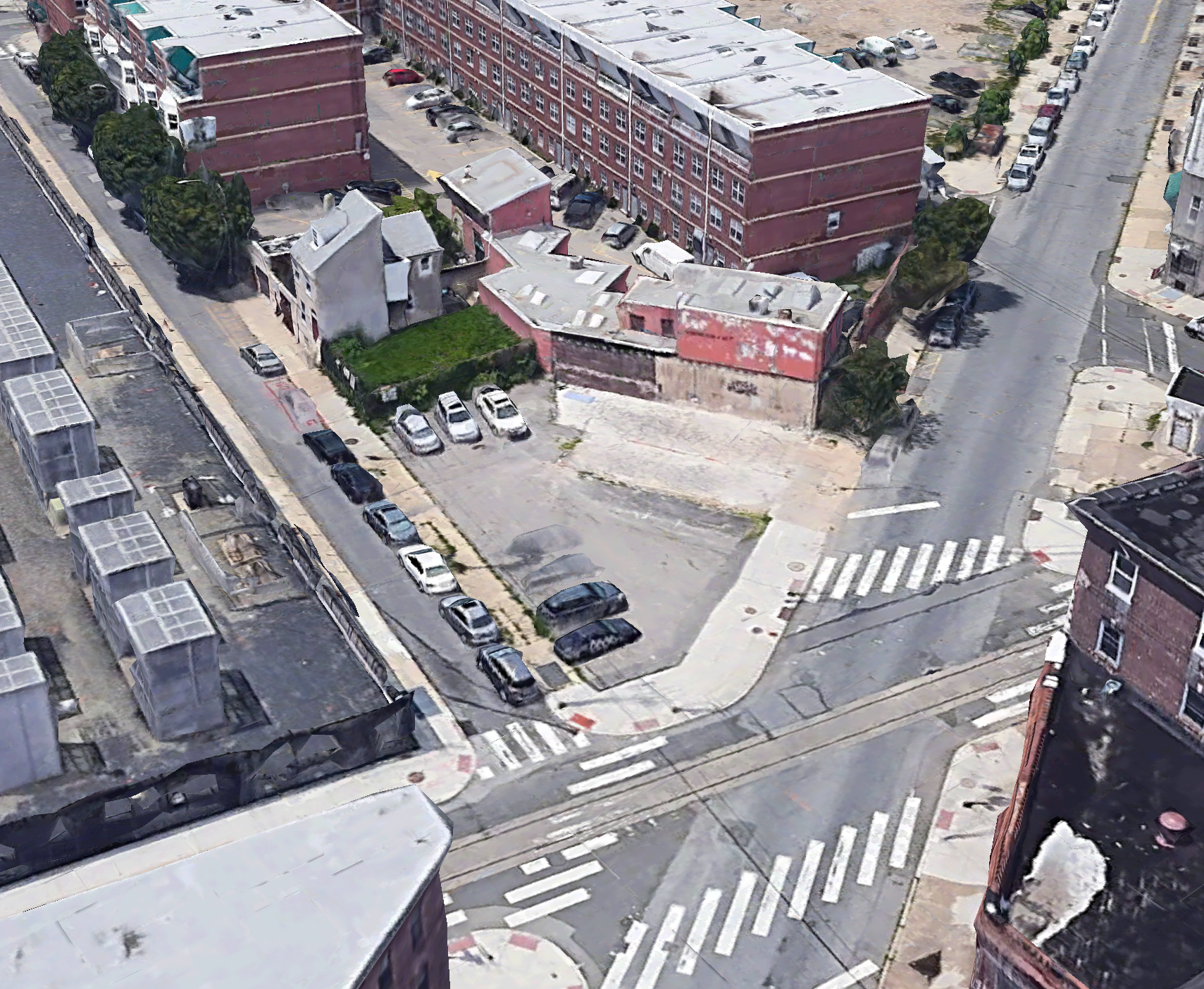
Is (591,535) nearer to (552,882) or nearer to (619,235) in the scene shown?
(552,882)

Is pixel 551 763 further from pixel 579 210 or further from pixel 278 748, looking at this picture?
pixel 579 210

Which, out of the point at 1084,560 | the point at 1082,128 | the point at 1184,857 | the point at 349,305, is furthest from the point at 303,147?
the point at 1184,857

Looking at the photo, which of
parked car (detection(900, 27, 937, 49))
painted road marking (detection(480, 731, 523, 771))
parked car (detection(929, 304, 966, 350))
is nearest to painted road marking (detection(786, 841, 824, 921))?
painted road marking (detection(480, 731, 523, 771))

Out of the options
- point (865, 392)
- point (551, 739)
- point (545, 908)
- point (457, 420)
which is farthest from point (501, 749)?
point (865, 392)

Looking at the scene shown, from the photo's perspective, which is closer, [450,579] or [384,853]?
[384,853]

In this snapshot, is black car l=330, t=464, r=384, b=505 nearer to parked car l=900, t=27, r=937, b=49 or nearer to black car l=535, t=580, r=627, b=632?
black car l=535, t=580, r=627, b=632

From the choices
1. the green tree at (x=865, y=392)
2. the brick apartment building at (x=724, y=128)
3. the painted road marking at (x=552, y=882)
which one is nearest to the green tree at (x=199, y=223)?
the brick apartment building at (x=724, y=128)
